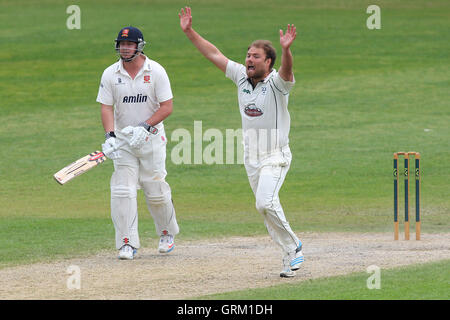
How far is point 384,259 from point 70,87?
16.3 metres

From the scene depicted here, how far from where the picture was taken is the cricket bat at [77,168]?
8.95 meters

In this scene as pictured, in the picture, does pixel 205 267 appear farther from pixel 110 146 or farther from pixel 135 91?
pixel 135 91

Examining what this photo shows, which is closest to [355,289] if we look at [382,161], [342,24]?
[382,161]

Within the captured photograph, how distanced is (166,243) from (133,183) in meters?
0.77

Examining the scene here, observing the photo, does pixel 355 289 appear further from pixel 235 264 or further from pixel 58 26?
pixel 58 26

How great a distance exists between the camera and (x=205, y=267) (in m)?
8.99

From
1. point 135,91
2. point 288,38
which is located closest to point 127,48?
point 135,91

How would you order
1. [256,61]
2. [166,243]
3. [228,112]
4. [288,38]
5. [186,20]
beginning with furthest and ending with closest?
[228,112] < [166,243] < [186,20] < [256,61] < [288,38]

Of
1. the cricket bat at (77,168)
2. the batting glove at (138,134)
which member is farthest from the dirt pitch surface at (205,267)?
the batting glove at (138,134)

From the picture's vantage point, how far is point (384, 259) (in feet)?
30.1

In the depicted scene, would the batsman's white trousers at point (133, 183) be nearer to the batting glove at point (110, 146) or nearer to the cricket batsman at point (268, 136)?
the batting glove at point (110, 146)

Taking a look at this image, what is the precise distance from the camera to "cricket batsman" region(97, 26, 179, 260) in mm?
9602

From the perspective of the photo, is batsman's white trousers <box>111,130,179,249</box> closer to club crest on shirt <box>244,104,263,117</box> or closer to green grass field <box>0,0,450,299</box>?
green grass field <box>0,0,450,299</box>

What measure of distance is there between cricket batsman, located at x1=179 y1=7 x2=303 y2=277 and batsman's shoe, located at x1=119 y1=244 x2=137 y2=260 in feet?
5.32
